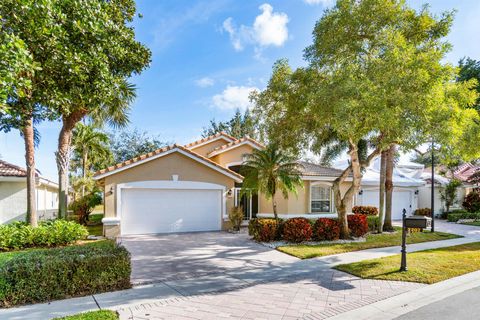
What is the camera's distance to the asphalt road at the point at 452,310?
239 inches

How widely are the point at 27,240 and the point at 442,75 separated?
17.0m


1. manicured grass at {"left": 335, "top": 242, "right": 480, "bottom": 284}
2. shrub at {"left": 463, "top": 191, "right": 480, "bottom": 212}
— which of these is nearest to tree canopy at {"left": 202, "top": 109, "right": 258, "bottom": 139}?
shrub at {"left": 463, "top": 191, "right": 480, "bottom": 212}

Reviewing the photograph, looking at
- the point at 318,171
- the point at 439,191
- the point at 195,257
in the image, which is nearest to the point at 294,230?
the point at 195,257

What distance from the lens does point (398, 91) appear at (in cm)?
930

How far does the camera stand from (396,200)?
26.0 m

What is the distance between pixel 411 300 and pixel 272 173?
8935 millimetres

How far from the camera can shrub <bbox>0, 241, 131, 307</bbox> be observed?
630 centimetres

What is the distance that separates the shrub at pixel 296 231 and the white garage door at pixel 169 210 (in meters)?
5.07

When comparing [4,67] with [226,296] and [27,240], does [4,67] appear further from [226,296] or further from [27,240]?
[27,240]

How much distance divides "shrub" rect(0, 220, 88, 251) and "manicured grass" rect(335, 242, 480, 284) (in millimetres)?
11332

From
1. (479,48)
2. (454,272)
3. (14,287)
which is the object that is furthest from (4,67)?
(479,48)

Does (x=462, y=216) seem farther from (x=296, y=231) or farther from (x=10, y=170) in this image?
(x=10, y=170)

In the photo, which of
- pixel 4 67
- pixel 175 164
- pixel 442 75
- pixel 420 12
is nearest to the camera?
pixel 4 67

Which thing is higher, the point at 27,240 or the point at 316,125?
the point at 316,125
